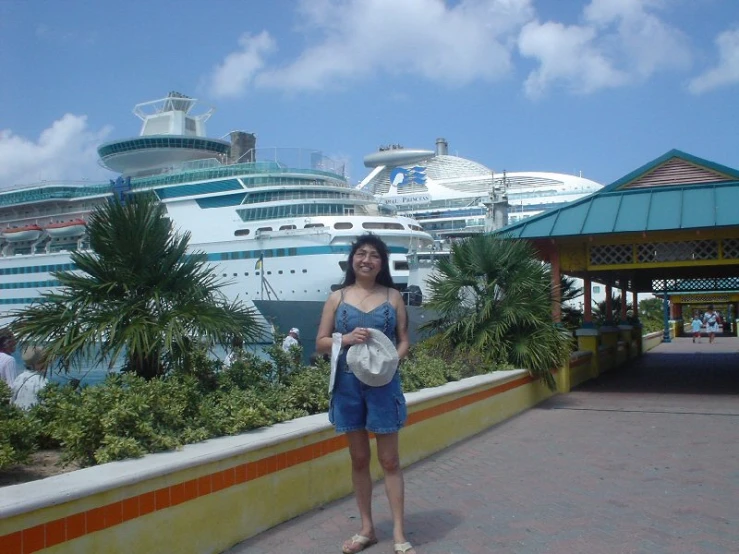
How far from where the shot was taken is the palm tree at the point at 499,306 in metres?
10.2

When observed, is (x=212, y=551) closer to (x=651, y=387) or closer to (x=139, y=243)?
(x=139, y=243)

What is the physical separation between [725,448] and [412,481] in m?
3.42

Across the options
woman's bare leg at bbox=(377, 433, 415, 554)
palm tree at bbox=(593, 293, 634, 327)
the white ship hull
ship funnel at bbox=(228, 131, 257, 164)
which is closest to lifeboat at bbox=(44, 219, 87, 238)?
the white ship hull

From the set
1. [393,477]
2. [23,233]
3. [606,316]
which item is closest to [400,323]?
[393,477]

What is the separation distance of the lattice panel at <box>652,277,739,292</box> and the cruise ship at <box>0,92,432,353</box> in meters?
14.8

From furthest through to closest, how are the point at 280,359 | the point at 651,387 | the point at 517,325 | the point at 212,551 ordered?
the point at 651,387 < the point at 517,325 < the point at 280,359 < the point at 212,551

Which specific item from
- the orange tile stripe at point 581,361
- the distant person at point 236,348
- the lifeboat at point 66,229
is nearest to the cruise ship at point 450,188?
the lifeboat at point 66,229

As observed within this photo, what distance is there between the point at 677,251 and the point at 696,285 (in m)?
14.4

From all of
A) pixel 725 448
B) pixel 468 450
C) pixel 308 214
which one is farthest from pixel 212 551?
pixel 308 214

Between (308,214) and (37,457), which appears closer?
(37,457)

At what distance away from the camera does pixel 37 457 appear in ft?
15.1

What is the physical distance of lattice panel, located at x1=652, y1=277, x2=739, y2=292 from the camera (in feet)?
77.0

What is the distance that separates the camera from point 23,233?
147 feet

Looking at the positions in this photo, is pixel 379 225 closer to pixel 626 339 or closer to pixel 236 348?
pixel 626 339
